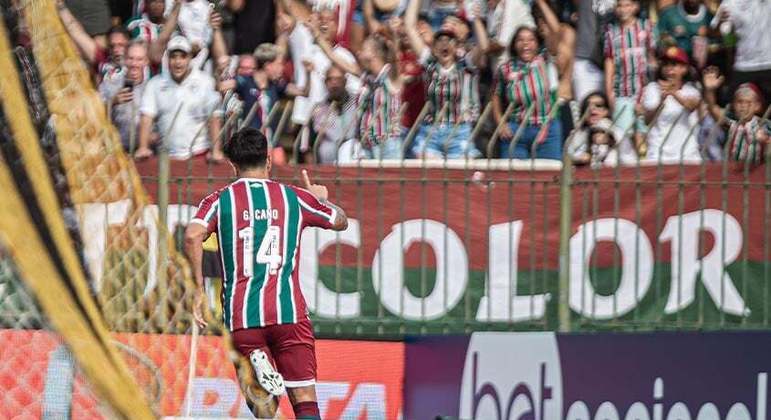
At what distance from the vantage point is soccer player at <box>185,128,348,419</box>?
7.93 meters

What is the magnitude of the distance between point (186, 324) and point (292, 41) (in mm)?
7980

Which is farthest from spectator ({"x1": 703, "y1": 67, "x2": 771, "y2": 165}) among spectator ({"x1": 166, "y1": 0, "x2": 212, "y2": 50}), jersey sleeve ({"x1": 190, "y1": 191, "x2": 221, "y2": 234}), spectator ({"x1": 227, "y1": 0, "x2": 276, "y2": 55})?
spectator ({"x1": 166, "y1": 0, "x2": 212, "y2": 50})

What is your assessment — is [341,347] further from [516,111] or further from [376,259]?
[516,111]

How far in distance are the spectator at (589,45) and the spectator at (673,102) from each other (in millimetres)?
496

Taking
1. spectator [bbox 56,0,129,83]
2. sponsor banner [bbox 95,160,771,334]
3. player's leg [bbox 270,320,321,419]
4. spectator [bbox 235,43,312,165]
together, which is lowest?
player's leg [bbox 270,320,321,419]

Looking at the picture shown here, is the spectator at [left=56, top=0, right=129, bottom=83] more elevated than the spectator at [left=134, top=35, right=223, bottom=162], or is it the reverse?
the spectator at [left=56, top=0, right=129, bottom=83]

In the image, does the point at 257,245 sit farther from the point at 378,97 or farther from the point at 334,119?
the point at 378,97

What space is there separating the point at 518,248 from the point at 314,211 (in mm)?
2374

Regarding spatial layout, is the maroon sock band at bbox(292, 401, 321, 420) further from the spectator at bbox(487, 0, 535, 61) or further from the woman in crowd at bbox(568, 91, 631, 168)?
the spectator at bbox(487, 0, 535, 61)

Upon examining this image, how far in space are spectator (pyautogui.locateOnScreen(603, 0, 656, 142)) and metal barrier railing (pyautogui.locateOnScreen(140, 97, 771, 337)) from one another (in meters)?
2.04

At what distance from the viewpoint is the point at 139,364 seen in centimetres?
420

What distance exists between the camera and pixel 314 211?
809cm

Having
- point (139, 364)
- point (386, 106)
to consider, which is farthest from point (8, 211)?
point (386, 106)

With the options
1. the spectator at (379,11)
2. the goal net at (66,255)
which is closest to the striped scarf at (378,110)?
the spectator at (379,11)
